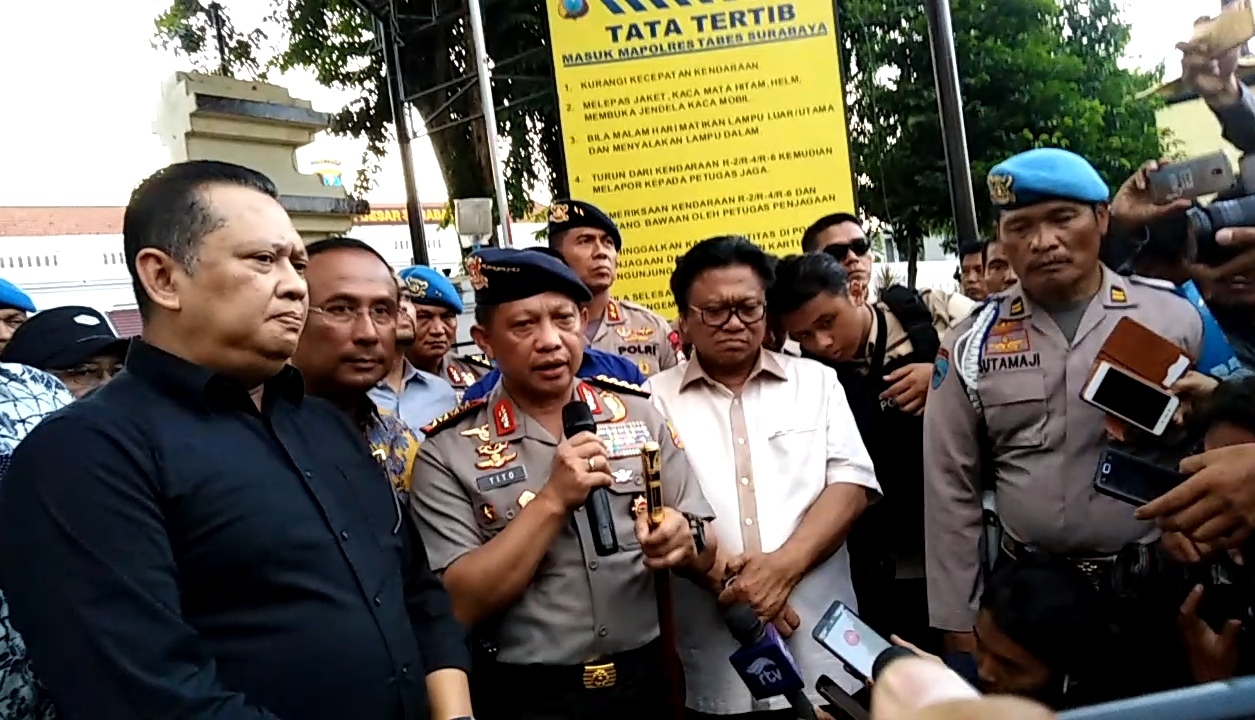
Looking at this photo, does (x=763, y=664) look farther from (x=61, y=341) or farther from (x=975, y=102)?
(x=975, y=102)

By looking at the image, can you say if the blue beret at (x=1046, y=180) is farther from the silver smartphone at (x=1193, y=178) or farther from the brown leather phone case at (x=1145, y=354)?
the brown leather phone case at (x=1145, y=354)

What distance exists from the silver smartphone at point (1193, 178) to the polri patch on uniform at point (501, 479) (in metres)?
1.87

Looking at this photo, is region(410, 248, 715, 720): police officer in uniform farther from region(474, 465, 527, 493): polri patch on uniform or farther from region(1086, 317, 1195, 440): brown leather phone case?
region(1086, 317, 1195, 440): brown leather phone case

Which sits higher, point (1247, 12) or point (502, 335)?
point (1247, 12)

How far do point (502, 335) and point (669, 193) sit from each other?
4.37 m

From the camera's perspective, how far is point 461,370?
4727 millimetres

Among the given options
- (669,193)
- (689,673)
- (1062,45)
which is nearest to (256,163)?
(669,193)

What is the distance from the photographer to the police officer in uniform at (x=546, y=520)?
2.10 m

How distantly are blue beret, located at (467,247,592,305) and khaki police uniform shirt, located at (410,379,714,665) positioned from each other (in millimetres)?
262

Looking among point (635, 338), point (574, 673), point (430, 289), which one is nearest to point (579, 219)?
point (635, 338)

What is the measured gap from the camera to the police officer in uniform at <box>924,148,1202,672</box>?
241 centimetres

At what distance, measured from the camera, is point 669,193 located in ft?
21.4

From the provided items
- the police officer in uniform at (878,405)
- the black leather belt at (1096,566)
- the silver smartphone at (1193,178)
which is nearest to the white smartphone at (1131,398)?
the black leather belt at (1096,566)

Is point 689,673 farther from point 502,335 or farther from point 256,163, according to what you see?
point 256,163
